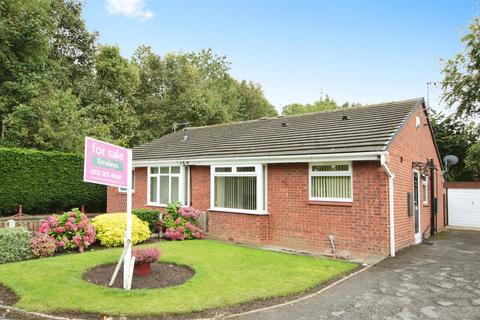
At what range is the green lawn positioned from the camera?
573 centimetres

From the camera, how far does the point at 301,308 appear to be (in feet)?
18.9

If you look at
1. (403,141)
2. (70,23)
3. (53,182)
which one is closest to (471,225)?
(403,141)

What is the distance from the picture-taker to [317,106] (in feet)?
184

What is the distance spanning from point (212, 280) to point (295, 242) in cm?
471

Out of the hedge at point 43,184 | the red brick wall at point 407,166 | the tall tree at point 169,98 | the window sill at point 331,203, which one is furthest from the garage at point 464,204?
the tall tree at point 169,98

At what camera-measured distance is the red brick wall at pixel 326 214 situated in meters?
9.75

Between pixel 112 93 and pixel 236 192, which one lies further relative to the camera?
pixel 112 93

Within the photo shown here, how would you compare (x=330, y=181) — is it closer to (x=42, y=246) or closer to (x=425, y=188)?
(x=425, y=188)

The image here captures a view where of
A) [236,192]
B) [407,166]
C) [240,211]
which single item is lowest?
[240,211]

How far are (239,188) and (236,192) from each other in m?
0.19

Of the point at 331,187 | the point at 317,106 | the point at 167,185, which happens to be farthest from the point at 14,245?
the point at 317,106

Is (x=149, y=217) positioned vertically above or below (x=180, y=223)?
above

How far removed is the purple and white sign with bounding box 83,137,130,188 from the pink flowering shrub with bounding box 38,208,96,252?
13.9ft

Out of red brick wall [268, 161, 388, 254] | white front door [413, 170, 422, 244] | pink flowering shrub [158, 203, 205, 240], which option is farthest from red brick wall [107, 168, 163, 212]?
white front door [413, 170, 422, 244]
